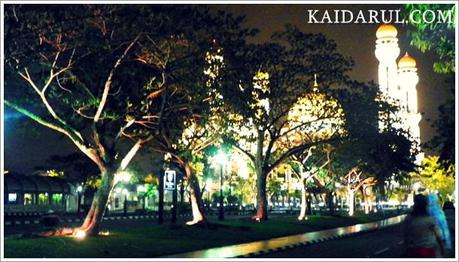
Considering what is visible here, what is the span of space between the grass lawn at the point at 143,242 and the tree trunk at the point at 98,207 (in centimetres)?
65

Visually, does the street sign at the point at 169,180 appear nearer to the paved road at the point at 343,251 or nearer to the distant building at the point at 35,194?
the paved road at the point at 343,251

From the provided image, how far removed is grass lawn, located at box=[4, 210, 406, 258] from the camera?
19641 mm

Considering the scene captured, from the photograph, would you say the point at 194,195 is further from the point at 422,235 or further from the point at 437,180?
the point at 437,180

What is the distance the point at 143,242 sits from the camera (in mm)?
23766

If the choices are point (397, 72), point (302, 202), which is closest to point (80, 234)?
point (302, 202)

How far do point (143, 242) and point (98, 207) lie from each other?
2573 millimetres

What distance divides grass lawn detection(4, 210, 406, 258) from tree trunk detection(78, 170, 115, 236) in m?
0.65

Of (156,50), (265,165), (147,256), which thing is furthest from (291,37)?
(147,256)

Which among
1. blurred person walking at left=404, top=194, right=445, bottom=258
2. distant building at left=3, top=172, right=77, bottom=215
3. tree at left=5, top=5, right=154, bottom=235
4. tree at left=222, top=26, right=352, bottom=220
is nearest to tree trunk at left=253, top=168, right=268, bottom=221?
tree at left=222, top=26, right=352, bottom=220

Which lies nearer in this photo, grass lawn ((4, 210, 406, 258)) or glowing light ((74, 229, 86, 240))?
grass lawn ((4, 210, 406, 258))

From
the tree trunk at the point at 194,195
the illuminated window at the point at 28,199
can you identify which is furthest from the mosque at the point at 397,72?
the tree trunk at the point at 194,195

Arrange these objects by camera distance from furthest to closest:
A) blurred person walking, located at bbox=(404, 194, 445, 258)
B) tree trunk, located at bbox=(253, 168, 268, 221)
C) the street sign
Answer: tree trunk, located at bbox=(253, 168, 268, 221) < the street sign < blurred person walking, located at bbox=(404, 194, 445, 258)

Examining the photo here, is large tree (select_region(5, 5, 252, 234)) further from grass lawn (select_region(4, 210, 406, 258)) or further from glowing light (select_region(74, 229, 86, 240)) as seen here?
grass lawn (select_region(4, 210, 406, 258))

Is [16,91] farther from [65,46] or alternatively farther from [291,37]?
[291,37]
